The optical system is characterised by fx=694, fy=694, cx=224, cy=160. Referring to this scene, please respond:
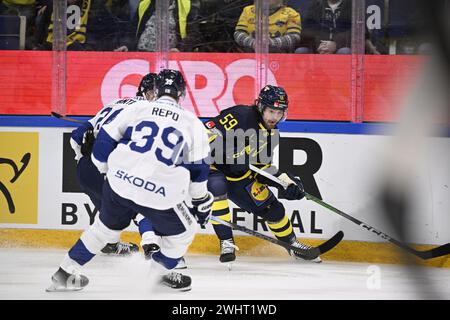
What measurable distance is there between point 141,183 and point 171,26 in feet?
6.12

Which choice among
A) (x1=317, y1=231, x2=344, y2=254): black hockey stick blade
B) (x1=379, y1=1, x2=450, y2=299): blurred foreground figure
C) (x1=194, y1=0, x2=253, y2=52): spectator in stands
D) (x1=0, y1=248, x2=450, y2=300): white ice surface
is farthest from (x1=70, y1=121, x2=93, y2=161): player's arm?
(x1=379, y1=1, x2=450, y2=299): blurred foreground figure

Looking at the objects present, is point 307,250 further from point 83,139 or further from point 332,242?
point 83,139

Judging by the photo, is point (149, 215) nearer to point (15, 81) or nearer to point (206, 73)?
point (206, 73)

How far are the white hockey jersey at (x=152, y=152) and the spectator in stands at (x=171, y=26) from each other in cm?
163

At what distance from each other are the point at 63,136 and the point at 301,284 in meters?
1.78

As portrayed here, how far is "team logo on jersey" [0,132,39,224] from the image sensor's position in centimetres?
420

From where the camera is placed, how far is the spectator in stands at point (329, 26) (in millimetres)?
4078

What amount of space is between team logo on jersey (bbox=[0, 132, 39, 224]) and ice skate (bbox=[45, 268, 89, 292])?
4.69ft

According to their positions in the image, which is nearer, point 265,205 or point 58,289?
point 58,289

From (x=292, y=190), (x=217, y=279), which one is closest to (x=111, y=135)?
(x=217, y=279)

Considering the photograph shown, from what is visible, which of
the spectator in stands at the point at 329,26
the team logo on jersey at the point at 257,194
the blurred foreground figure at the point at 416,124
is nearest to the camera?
the blurred foreground figure at the point at 416,124

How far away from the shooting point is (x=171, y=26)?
4.25 metres

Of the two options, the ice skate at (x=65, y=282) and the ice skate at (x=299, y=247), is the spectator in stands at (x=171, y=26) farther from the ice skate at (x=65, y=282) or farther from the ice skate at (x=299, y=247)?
the ice skate at (x=65, y=282)

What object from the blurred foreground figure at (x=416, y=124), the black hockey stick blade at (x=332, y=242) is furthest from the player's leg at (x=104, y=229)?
the blurred foreground figure at (x=416, y=124)
